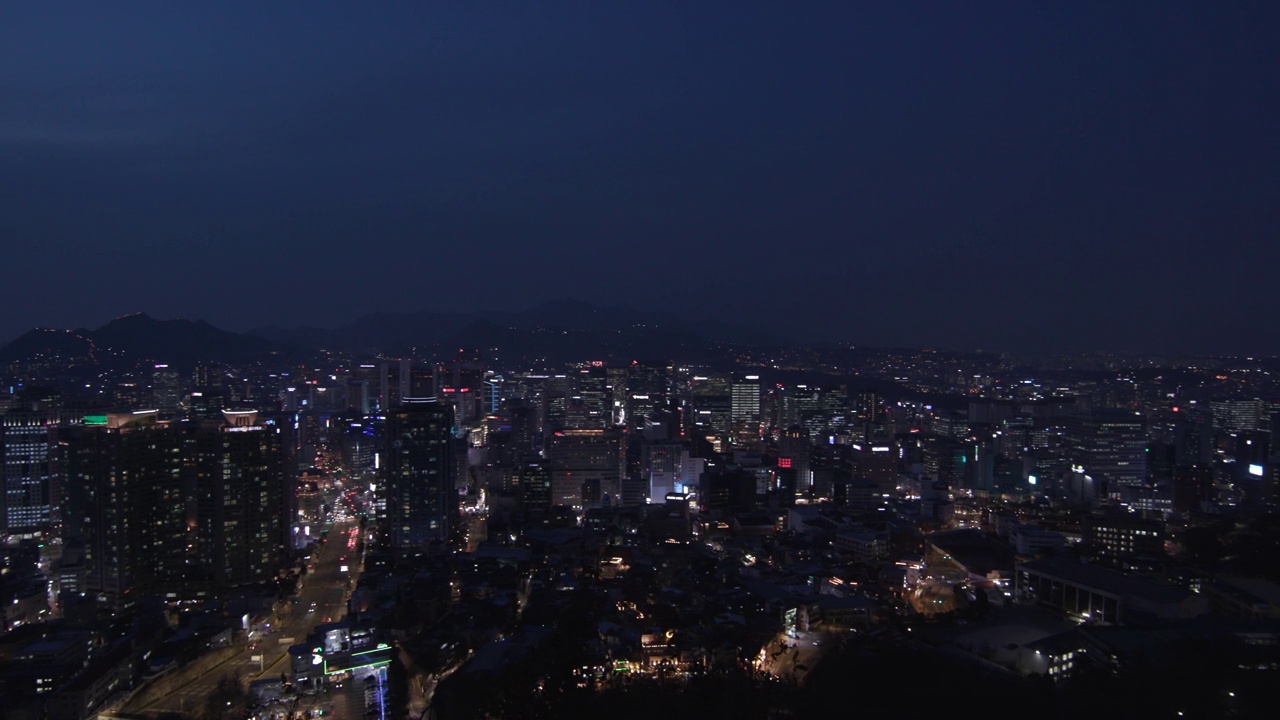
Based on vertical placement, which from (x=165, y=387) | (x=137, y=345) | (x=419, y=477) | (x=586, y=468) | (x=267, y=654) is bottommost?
(x=267, y=654)

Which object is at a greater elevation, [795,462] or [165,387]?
[165,387]

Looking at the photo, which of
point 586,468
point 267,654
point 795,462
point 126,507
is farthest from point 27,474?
point 795,462

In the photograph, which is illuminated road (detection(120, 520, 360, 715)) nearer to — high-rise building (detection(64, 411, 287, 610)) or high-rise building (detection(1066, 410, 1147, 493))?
high-rise building (detection(64, 411, 287, 610))

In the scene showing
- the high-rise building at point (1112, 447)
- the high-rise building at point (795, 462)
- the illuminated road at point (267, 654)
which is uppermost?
the high-rise building at point (1112, 447)

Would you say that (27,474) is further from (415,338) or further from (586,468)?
(415,338)

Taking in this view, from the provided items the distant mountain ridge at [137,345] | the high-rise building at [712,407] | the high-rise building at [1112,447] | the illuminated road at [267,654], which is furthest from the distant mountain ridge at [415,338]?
the high-rise building at [1112,447]

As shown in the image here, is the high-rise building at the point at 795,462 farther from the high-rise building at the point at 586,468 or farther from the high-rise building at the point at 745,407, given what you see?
the high-rise building at the point at 586,468
